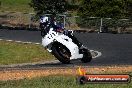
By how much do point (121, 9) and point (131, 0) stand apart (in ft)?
4.79

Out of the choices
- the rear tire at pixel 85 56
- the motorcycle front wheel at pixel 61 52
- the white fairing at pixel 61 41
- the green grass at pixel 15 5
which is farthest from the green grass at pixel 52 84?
the green grass at pixel 15 5

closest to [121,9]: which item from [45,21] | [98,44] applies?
[98,44]

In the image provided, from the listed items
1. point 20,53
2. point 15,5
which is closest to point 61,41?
point 20,53

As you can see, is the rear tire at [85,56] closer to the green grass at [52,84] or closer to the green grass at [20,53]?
the green grass at [20,53]

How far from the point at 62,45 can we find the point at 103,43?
9.87 metres

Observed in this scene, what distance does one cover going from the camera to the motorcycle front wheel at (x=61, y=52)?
60.0ft

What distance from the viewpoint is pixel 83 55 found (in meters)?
19.1

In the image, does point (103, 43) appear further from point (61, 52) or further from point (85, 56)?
point (61, 52)

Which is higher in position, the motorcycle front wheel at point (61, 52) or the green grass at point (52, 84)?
the green grass at point (52, 84)

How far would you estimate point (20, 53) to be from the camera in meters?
23.4

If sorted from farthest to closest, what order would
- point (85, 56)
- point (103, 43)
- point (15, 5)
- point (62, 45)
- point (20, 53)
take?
point (15, 5)
point (103, 43)
point (20, 53)
point (85, 56)
point (62, 45)

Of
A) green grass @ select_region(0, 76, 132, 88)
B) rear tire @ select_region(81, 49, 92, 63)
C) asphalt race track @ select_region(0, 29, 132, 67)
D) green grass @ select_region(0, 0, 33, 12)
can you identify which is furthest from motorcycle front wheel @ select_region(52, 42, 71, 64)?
green grass @ select_region(0, 0, 33, 12)

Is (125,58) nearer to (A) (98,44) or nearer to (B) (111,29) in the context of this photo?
(A) (98,44)

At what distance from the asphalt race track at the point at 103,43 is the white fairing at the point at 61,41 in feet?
1.75
